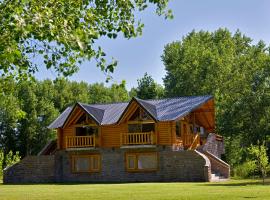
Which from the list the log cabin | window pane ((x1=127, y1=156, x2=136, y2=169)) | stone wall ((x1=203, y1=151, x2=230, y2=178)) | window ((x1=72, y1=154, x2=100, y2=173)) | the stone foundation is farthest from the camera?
window ((x1=72, y1=154, x2=100, y2=173))

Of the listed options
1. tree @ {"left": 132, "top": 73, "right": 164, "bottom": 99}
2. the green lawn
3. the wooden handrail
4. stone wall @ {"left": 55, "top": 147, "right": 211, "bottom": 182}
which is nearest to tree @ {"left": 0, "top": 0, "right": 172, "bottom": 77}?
the green lawn

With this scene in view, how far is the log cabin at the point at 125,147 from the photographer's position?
33.7m

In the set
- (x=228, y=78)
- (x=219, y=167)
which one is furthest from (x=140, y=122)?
(x=228, y=78)

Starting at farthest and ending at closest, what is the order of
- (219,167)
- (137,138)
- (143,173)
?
(137,138) < (143,173) < (219,167)

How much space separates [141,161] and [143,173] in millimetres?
906

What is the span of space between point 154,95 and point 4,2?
4737cm

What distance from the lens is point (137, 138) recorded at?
114ft

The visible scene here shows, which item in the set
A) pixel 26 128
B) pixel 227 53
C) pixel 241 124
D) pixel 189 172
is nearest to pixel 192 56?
pixel 227 53

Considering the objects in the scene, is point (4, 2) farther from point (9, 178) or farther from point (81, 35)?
point (9, 178)

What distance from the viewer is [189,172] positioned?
105 ft

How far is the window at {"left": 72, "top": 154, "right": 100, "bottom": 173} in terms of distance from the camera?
3603cm

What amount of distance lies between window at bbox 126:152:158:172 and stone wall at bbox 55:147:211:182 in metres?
0.27

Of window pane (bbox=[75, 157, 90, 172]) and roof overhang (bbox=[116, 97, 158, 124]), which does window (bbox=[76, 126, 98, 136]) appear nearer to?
window pane (bbox=[75, 157, 90, 172])

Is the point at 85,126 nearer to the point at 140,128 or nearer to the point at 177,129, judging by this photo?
the point at 140,128
